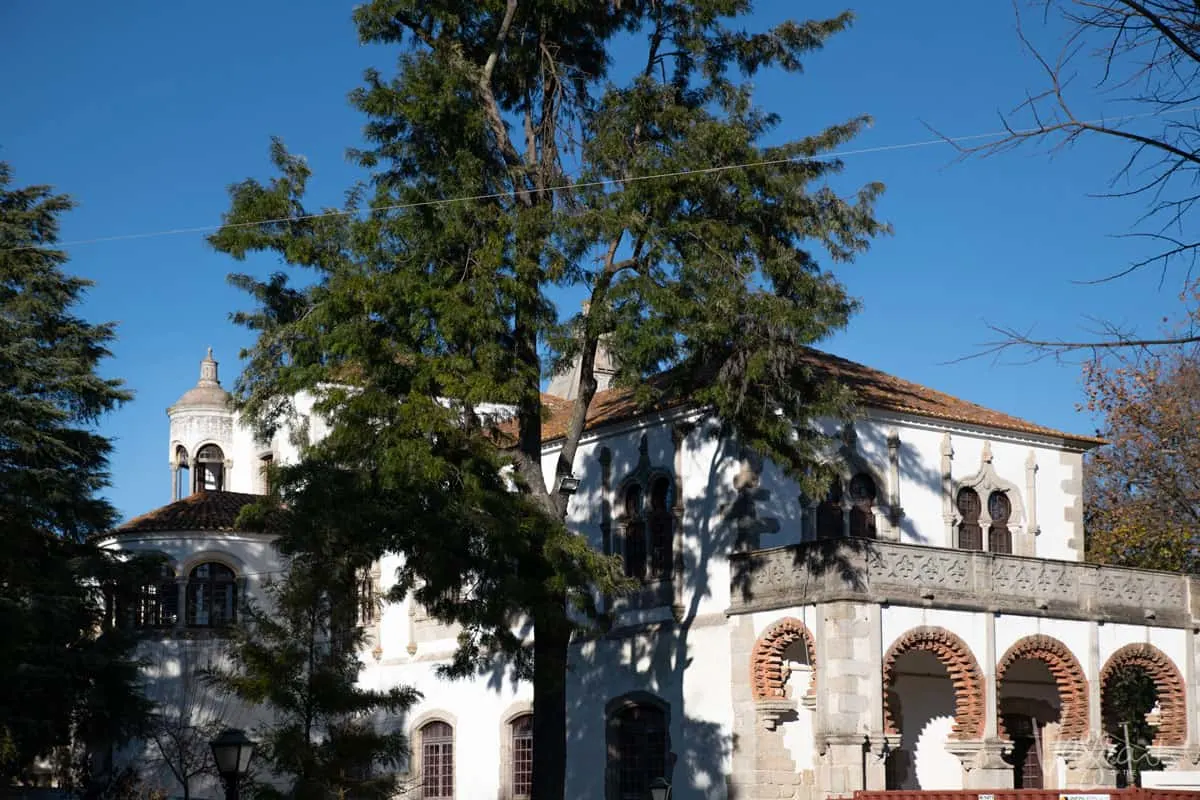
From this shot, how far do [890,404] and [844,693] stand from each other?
6492 millimetres

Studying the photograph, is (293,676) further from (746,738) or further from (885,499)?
(885,499)

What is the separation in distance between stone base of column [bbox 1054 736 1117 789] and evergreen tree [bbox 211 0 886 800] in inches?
288

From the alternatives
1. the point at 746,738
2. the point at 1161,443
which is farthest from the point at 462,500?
the point at 1161,443

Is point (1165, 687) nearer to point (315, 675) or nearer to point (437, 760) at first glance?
point (437, 760)

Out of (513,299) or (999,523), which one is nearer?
(513,299)

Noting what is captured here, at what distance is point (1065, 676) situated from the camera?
92.0 ft

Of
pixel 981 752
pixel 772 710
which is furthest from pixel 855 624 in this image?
pixel 981 752

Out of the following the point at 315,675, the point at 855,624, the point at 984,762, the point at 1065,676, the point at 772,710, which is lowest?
the point at 984,762

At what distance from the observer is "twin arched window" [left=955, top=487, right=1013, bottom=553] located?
30750 millimetres

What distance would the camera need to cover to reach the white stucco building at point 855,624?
26266 mm

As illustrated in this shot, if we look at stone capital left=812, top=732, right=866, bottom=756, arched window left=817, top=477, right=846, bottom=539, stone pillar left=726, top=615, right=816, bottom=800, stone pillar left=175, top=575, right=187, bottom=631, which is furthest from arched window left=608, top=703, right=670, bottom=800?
stone pillar left=175, top=575, right=187, bottom=631

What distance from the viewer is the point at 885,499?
29.7m

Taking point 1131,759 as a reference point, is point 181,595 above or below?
above

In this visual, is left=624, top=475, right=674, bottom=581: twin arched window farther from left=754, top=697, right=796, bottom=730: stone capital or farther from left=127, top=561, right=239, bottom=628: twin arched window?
left=127, top=561, right=239, bottom=628: twin arched window
